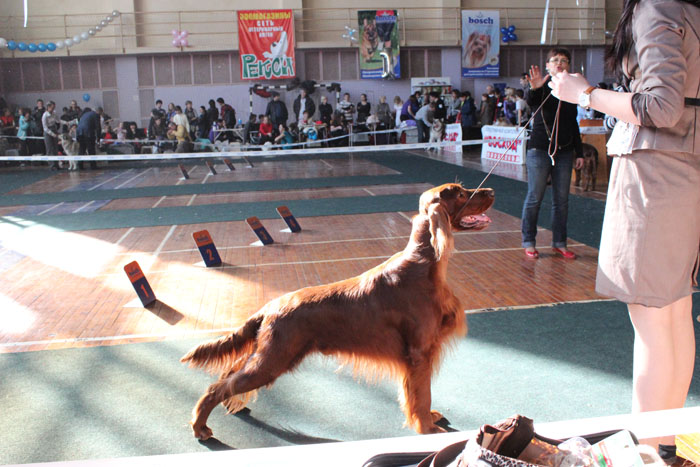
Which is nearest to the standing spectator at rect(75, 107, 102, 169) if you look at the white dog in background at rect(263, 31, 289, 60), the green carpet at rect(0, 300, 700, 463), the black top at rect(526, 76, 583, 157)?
the white dog in background at rect(263, 31, 289, 60)

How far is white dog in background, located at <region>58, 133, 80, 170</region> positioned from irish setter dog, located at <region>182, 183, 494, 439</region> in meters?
16.0

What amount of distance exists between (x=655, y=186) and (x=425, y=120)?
1806cm

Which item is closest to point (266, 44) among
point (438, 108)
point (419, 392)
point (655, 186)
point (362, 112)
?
point (362, 112)

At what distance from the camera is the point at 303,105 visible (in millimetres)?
22141

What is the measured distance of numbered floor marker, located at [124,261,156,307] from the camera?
4.50 meters

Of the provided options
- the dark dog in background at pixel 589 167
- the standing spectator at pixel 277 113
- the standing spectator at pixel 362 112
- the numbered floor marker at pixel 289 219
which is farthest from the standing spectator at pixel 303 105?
the numbered floor marker at pixel 289 219

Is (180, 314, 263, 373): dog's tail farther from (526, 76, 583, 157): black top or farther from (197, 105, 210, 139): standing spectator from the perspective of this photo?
(197, 105, 210, 139): standing spectator

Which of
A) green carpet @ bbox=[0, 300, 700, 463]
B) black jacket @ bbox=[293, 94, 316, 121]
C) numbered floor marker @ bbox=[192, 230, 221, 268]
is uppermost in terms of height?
black jacket @ bbox=[293, 94, 316, 121]

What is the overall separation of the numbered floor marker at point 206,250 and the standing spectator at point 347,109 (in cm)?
1601

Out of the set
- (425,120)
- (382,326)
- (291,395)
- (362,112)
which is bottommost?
(291,395)

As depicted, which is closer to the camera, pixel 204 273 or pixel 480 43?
pixel 204 273

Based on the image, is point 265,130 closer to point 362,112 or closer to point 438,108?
point 362,112

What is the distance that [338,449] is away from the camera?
4.02 ft

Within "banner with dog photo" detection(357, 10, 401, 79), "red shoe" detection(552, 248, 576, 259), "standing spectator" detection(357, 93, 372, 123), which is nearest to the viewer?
"red shoe" detection(552, 248, 576, 259)
